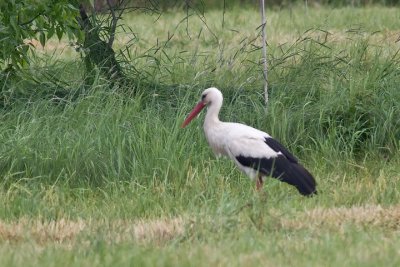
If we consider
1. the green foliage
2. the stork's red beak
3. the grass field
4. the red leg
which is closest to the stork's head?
the stork's red beak

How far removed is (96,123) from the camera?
9.27m

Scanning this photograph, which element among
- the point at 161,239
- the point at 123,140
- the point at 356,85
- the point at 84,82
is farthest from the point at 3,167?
the point at 356,85

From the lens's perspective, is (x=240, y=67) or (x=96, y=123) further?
(x=240, y=67)

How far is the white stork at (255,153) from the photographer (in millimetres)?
7965

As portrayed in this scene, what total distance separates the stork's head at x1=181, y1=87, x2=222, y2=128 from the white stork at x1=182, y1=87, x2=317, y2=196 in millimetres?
11

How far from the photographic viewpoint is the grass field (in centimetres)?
617

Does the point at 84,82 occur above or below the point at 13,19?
below

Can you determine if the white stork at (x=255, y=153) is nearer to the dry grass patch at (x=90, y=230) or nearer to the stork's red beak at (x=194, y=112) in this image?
the stork's red beak at (x=194, y=112)

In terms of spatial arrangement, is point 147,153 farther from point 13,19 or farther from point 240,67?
point 240,67

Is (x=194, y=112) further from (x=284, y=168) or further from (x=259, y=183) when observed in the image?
(x=284, y=168)

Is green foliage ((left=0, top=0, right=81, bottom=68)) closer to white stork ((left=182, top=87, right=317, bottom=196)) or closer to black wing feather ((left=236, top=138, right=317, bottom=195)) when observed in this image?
white stork ((left=182, top=87, right=317, bottom=196))

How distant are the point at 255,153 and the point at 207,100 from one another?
861mm

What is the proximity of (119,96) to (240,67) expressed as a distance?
211cm

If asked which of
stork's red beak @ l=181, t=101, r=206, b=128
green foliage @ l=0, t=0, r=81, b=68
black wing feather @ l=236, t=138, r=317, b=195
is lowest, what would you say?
black wing feather @ l=236, t=138, r=317, b=195
